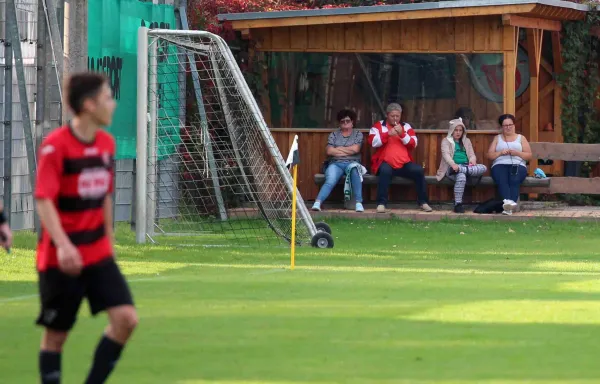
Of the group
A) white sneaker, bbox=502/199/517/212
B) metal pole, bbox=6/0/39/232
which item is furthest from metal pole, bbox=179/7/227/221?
white sneaker, bbox=502/199/517/212

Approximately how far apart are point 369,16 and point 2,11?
764 centimetres

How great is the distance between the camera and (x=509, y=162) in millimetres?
22219

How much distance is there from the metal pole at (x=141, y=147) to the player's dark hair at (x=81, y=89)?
10895 mm

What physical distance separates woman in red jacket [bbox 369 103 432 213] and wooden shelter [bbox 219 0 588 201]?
986 millimetres

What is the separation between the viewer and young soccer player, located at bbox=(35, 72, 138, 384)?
6219 mm

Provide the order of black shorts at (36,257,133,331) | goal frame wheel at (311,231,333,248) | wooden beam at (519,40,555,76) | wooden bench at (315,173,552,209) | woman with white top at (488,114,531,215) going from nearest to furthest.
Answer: black shorts at (36,257,133,331) → goal frame wheel at (311,231,333,248) → woman with white top at (488,114,531,215) → wooden bench at (315,173,552,209) → wooden beam at (519,40,555,76)

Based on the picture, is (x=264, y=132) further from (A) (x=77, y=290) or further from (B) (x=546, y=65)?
(A) (x=77, y=290)

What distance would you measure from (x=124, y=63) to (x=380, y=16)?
5602mm

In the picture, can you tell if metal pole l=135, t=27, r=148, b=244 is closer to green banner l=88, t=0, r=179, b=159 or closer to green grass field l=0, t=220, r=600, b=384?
green banner l=88, t=0, r=179, b=159

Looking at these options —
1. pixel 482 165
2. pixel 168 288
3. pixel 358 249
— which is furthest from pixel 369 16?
pixel 168 288

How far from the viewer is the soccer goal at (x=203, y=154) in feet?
57.5

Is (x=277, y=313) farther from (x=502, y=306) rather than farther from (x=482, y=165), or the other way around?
(x=482, y=165)

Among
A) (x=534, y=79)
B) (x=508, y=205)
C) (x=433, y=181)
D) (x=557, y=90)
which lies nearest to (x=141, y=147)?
(x=433, y=181)

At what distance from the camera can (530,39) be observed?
2380 centimetres
